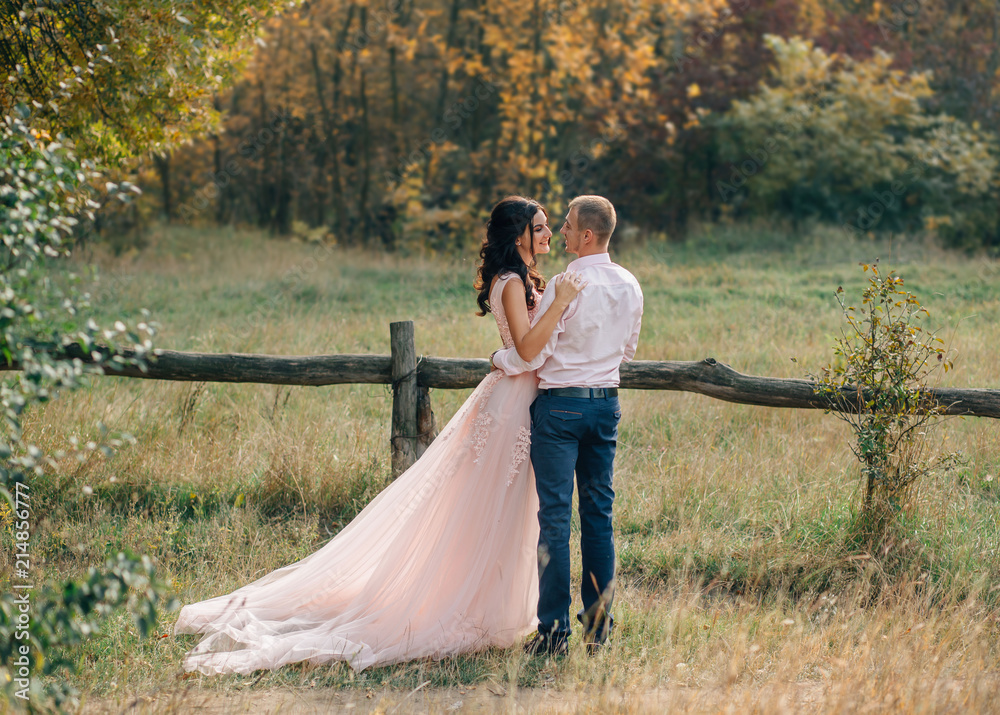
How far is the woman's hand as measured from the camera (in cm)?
339

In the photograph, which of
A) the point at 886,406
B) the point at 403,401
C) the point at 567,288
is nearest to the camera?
the point at 567,288

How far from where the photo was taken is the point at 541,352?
3.51m

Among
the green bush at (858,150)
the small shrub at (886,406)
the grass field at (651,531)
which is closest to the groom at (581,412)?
the grass field at (651,531)

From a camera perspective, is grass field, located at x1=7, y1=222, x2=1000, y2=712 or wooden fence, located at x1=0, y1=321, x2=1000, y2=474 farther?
wooden fence, located at x1=0, y1=321, x2=1000, y2=474

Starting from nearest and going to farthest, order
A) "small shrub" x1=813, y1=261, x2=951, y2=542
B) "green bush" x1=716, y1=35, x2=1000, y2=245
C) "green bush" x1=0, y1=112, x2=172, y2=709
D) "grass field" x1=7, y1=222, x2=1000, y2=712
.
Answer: "green bush" x1=0, y1=112, x2=172, y2=709
"grass field" x1=7, y1=222, x2=1000, y2=712
"small shrub" x1=813, y1=261, x2=951, y2=542
"green bush" x1=716, y1=35, x2=1000, y2=245

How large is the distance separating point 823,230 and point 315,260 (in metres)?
11.0

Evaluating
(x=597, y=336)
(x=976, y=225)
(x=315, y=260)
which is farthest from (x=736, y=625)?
(x=976, y=225)

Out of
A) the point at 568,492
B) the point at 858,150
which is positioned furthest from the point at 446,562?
the point at 858,150

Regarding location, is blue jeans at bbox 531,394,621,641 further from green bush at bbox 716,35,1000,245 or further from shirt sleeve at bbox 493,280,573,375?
green bush at bbox 716,35,1000,245

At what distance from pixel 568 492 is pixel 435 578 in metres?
0.79

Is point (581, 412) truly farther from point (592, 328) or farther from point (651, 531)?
point (651, 531)

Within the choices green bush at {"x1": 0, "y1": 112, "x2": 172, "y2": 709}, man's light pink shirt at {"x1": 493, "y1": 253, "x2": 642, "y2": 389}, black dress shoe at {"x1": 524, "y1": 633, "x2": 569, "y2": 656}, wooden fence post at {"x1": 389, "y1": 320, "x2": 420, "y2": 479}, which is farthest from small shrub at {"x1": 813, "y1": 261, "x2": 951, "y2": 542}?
green bush at {"x1": 0, "y1": 112, "x2": 172, "y2": 709}

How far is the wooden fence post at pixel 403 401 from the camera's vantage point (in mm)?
5344

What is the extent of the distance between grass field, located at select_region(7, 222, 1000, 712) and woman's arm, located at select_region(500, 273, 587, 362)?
136 cm
